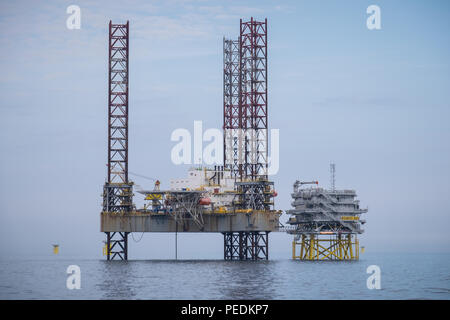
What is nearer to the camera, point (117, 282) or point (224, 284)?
point (224, 284)

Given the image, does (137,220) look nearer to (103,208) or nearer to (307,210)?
(103,208)

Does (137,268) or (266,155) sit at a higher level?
(266,155)

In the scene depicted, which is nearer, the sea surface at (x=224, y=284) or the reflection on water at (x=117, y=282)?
the reflection on water at (x=117, y=282)

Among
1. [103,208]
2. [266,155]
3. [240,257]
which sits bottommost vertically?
[240,257]

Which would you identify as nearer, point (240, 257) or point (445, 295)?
point (445, 295)

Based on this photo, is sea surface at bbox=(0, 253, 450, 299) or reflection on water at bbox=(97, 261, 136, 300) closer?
reflection on water at bbox=(97, 261, 136, 300)

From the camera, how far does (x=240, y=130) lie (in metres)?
79.8

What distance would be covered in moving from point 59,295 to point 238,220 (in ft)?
104
